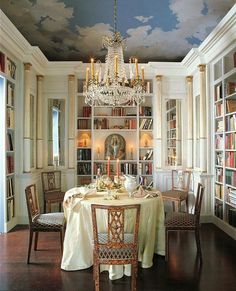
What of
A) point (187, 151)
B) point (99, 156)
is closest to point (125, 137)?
point (99, 156)

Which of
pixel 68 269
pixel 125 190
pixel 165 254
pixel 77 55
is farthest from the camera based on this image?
pixel 77 55

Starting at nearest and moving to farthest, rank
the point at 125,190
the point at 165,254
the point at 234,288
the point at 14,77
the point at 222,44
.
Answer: the point at 234,288, the point at 165,254, the point at 125,190, the point at 222,44, the point at 14,77

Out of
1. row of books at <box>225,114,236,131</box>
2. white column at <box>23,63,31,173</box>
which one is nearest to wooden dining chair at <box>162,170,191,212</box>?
row of books at <box>225,114,236,131</box>

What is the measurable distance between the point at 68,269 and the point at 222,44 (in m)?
3.85

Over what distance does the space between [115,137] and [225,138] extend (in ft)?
8.14

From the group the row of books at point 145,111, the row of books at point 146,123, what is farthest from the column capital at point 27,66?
the row of books at point 146,123

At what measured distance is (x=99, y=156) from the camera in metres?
6.40

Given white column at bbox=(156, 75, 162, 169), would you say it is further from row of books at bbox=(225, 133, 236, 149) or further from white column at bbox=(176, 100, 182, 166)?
row of books at bbox=(225, 133, 236, 149)

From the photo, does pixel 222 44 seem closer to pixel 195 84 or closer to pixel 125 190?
pixel 195 84

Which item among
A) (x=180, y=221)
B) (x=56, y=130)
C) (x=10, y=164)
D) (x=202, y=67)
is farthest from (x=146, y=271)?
(x=56, y=130)

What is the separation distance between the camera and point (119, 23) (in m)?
5.09

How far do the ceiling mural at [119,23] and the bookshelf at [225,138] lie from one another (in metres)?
0.83

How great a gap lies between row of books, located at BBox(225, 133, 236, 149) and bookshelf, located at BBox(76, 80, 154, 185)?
1.91 meters

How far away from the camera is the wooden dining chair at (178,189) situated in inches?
204
